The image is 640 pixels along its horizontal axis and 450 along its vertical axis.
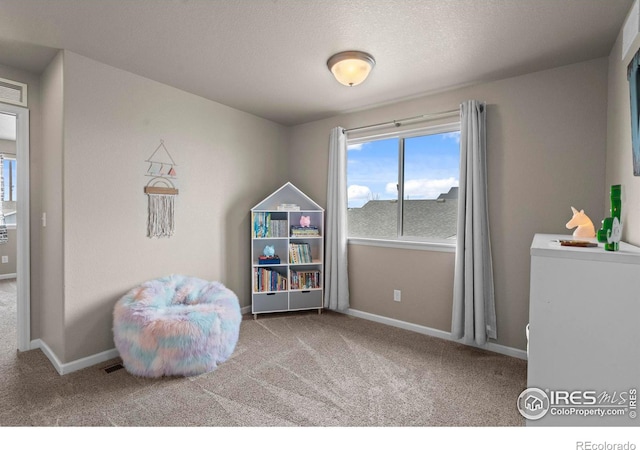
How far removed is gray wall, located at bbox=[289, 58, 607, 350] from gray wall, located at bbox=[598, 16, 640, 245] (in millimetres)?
120

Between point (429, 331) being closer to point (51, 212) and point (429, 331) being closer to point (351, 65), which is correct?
point (351, 65)

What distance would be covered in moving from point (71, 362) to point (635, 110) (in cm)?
389

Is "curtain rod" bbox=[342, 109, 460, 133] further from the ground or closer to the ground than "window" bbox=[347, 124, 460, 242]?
further from the ground

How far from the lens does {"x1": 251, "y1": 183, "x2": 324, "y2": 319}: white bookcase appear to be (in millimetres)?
3605

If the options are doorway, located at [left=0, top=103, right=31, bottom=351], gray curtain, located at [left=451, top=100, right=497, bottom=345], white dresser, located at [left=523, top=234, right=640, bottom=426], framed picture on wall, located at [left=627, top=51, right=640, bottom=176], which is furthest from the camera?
gray curtain, located at [left=451, top=100, right=497, bottom=345]

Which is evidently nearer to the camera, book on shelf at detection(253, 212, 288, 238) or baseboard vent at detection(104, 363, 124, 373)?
baseboard vent at detection(104, 363, 124, 373)

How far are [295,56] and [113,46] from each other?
4.25 feet

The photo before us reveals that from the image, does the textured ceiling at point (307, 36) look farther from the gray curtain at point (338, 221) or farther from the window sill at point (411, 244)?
the window sill at point (411, 244)

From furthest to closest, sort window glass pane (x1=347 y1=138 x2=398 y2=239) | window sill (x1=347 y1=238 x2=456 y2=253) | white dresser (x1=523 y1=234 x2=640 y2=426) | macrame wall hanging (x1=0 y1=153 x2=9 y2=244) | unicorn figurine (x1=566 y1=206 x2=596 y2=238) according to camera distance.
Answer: macrame wall hanging (x1=0 y1=153 x2=9 y2=244) < window glass pane (x1=347 y1=138 x2=398 y2=239) < window sill (x1=347 y1=238 x2=456 y2=253) < unicorn figurine (x1=566 y1=206 x2=596 y2=238) < white dresser (x1=523 y1=234 x2=640 y2=426)

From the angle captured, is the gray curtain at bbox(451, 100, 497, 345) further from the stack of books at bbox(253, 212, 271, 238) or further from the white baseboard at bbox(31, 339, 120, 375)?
the white baseboard at bbox(31, 339, 120, 375)

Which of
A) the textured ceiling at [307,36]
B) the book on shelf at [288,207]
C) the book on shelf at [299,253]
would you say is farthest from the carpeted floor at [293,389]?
the textured ceiling at [307,36]

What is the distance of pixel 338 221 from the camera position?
368 centimetres

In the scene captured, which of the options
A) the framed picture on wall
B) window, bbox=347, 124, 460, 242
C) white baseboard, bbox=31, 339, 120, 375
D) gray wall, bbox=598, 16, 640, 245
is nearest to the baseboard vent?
white baseboard, bbox=31, 339, 120, 375
